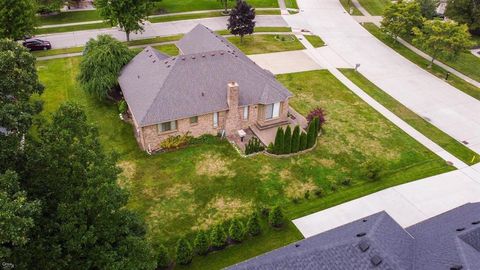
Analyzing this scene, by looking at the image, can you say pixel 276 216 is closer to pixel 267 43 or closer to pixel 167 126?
pixel 167 126

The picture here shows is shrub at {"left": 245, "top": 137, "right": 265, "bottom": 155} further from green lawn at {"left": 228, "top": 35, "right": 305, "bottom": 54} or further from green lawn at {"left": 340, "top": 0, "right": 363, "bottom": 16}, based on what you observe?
green lawn at {"left": 340, "top": 0, "right": 363, "bottom": 16}

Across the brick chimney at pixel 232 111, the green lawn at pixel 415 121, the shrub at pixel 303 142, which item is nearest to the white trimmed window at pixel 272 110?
the brick chimney at pixel 232 111

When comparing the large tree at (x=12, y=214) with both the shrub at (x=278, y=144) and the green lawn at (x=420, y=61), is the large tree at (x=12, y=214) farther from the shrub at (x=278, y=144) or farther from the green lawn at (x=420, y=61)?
the green lawn at (x=420, y=61)

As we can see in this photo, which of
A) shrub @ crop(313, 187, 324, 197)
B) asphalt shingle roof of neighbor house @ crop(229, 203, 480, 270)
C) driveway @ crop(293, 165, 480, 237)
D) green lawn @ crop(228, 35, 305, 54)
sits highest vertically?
green lawn @ crop(228, 35, 305, 54)

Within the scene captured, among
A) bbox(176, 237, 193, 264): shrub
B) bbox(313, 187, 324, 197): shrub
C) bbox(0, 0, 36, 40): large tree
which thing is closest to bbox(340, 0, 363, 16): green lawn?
bbox(313, 187, 324, 197): shrub

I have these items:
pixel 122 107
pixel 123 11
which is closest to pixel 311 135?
pixel 122 107

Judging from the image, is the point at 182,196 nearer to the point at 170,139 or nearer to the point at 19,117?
the point at 170,139

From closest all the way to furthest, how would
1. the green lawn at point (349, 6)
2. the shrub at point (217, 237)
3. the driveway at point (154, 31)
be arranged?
the shrub at point (217, 237) → the driveway at point (154, 31) → the green lawn at point (349, 6)
